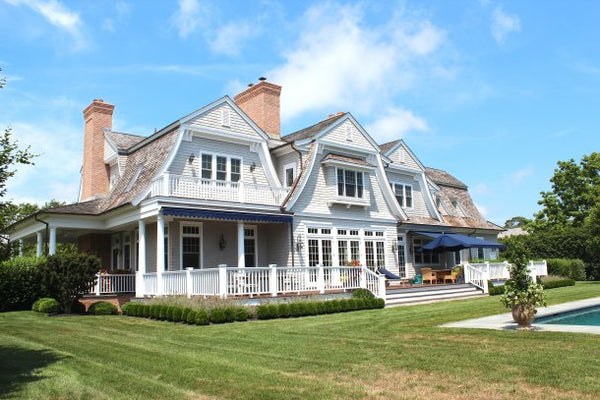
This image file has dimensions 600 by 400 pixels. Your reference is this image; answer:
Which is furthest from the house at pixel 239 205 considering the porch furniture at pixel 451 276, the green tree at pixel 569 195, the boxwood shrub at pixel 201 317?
the green tree at pixel 569 195

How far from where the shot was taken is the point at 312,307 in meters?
16.9

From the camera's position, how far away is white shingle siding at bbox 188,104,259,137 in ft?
69.1

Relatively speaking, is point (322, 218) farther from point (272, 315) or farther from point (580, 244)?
point (580, 244)

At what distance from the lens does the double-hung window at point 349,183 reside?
81.0ft

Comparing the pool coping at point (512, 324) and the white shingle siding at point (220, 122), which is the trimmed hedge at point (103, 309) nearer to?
the white shingle siding at point (220, 122)

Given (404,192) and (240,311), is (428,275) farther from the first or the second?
(240,311)

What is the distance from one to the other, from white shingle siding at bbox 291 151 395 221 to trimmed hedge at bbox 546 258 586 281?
13.7m

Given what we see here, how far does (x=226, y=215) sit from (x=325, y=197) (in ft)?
19.6

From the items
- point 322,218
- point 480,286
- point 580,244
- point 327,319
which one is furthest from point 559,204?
point 327,319

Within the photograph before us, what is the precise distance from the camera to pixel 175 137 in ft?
67.0

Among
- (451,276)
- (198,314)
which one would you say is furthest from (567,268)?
(198,314)

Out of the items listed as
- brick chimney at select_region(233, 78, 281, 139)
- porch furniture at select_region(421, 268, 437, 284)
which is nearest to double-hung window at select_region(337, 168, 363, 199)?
brick chimney at select_region(233, 78, 281, 139)

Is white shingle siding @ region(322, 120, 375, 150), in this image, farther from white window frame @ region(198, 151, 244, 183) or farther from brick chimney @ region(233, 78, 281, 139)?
white window frame @ region(198, 151, 244, 183)

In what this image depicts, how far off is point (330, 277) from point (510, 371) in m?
12.6
